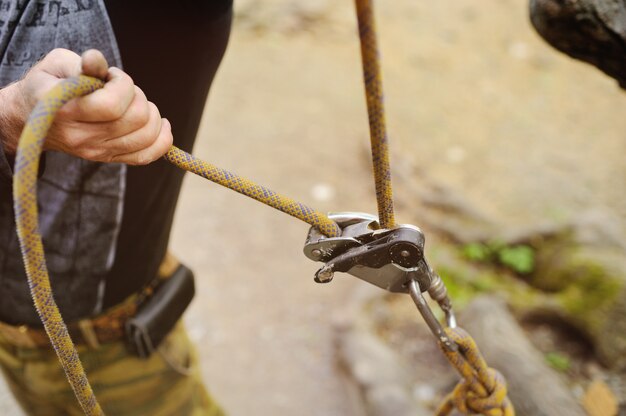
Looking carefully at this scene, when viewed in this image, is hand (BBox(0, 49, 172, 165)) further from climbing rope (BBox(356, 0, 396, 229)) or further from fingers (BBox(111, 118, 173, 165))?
climbing rope (BBox(356, 0, 396, 229))

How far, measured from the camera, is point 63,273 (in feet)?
3.84

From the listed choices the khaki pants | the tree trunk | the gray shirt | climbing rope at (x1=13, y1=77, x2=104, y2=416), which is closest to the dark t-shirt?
the gray shirt

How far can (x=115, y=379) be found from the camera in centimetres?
140

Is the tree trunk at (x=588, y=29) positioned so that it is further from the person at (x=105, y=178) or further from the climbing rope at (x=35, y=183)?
the climbing rope at (x=35, y=183)

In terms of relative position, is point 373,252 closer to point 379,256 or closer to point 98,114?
point 379,256

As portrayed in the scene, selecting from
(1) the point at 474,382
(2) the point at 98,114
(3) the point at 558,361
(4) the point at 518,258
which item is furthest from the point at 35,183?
(4) the point at 518,258

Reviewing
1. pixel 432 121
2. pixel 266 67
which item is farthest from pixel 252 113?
pixel 432 121

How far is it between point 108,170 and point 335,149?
2.80 metres

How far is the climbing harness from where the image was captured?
0.64 meters

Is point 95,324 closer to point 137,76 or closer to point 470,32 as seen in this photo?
point 137,76

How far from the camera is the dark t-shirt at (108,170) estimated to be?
3.17ft

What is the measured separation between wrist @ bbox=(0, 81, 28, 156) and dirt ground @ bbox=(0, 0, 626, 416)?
1675 millimetres

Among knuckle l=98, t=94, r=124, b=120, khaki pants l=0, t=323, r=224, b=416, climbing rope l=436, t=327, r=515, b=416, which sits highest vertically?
knuckle l=98, t=94, r=124, b=120

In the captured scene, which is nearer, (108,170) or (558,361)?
(108,170)
